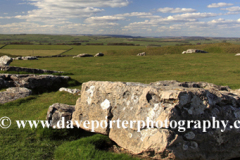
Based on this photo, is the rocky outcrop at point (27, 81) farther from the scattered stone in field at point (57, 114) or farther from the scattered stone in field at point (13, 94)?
the scattered stone in field at point (57, 114)

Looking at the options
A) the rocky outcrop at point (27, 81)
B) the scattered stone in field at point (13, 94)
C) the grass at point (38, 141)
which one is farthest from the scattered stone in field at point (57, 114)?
the rocky outcrop at point (27, 81)

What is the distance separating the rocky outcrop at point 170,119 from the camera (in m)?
6.67

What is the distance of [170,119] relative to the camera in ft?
21.6

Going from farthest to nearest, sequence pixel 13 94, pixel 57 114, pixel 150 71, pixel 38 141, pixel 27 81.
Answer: pixel 150 71 → pixel 27 81 → pixel 13 94 → pixel 57 114 → pixel 38 141

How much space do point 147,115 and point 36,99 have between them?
10.6m

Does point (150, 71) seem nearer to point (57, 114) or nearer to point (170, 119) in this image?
point (57, 114)

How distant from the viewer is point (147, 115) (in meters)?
7.11

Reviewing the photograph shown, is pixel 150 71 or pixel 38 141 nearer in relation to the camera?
pixel 38 141

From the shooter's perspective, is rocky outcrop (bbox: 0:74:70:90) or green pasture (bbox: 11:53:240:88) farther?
green pasture (bbox: 11:53:240:88)

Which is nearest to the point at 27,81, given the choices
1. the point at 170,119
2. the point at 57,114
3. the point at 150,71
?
the point at 57,114

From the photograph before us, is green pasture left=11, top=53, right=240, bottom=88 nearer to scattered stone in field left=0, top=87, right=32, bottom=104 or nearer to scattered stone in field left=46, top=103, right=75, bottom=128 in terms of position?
Result: scattered stone in field left=0, top=87, right=32, bottom=104

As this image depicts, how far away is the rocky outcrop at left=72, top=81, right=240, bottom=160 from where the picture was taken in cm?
667

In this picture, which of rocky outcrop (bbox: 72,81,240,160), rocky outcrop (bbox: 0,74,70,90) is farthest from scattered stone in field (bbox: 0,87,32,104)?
rocky outcrop (bbox: 72,81,240,160)

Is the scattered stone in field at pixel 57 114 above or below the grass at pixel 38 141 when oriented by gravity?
above
